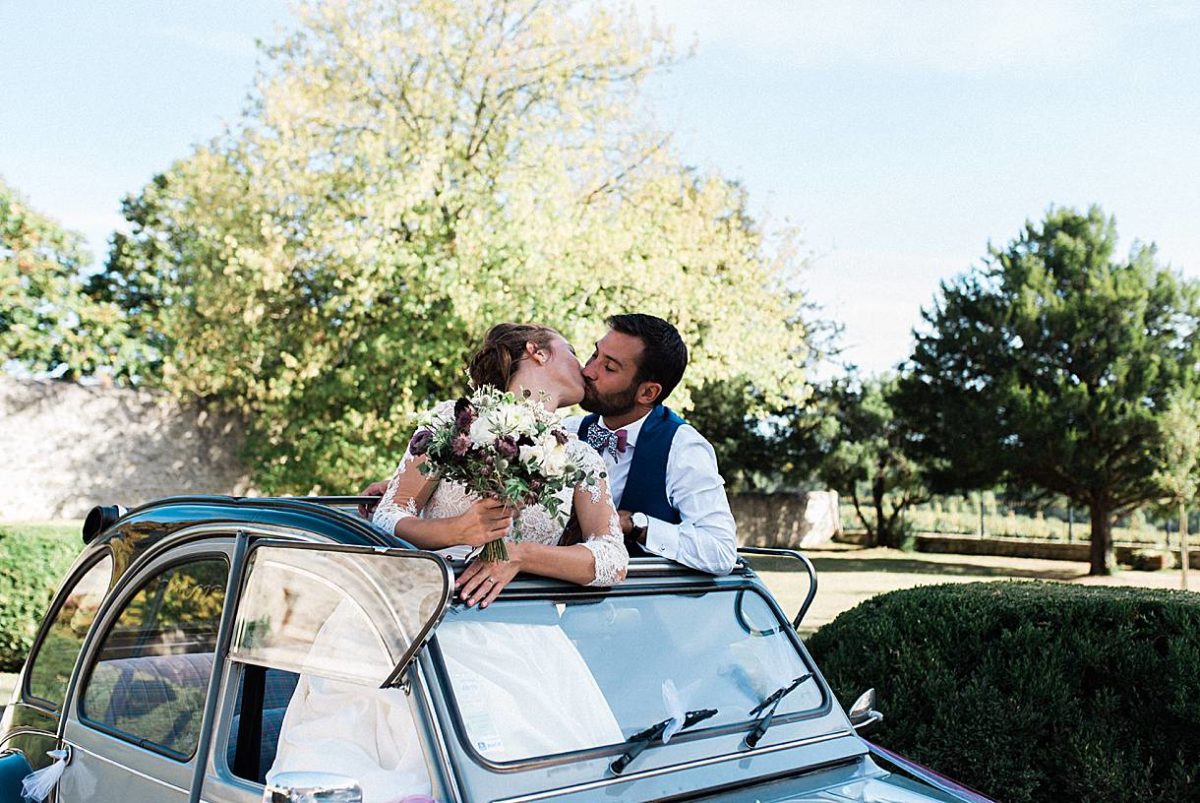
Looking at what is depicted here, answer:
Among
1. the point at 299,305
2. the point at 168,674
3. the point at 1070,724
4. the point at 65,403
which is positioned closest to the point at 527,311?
the point at 299,305

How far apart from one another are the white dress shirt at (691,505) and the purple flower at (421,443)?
34.3 inches

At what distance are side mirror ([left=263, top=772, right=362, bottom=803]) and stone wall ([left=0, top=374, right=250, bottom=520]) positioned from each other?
19.7 metres

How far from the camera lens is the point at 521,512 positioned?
293 centimetres

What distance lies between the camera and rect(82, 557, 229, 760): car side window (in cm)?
302

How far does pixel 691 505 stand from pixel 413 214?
12.8 metres

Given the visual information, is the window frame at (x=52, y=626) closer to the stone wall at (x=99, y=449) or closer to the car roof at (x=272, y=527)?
the car roof at (x=272, y=527)

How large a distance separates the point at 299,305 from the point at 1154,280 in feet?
80.1

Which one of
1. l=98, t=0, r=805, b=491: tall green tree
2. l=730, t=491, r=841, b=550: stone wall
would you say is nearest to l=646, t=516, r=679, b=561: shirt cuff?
l=98, t=0, r=805, b=491: tall green tree

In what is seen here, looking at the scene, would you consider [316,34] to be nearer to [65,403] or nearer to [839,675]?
[65,403]

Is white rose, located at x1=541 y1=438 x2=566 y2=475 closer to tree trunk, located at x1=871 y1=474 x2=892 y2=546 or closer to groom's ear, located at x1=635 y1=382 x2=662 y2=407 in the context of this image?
groom's ear, located at x1=635 y1=382 x2=662 y2=407

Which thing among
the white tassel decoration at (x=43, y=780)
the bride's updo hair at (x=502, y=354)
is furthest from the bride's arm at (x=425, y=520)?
the white tassel decoration at (x=43, y=780)

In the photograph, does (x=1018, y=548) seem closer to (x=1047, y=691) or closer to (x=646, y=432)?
(x=1047, y=691)

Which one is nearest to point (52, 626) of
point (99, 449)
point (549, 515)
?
point (549, 515)

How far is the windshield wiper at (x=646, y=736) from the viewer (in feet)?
8.70
